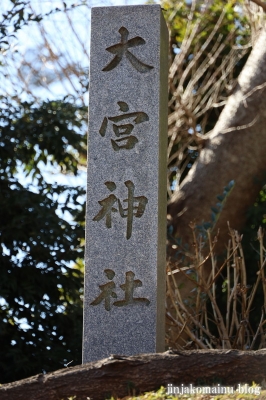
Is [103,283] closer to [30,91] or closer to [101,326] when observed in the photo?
[101,326]

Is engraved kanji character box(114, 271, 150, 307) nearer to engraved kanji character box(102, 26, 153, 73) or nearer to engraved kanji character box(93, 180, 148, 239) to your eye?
engraved kanji character box(93, 180, 148, 239)

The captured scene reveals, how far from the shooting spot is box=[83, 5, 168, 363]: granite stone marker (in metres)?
3.70

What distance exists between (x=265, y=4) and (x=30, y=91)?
8.21ft

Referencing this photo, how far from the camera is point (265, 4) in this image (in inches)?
246

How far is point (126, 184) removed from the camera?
3.82 metres

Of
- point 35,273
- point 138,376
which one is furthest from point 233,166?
point 138,376

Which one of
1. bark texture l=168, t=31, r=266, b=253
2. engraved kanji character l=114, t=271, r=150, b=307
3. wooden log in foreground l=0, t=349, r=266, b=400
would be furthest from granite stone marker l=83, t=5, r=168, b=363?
bark texture l=168, t=31, r=266, b=253

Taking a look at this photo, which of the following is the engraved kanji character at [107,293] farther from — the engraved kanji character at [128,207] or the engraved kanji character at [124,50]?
the engraved kanji character at [124,50]

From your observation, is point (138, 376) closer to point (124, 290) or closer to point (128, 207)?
point (124, 290)

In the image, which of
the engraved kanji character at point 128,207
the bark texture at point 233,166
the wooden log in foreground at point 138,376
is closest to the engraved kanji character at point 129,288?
the engraved kanji character at point 128,207

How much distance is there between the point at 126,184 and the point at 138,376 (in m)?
1.17

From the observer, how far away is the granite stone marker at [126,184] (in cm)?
370

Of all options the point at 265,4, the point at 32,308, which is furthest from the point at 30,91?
the point at 32,308

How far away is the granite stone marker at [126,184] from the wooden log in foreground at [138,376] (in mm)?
622
